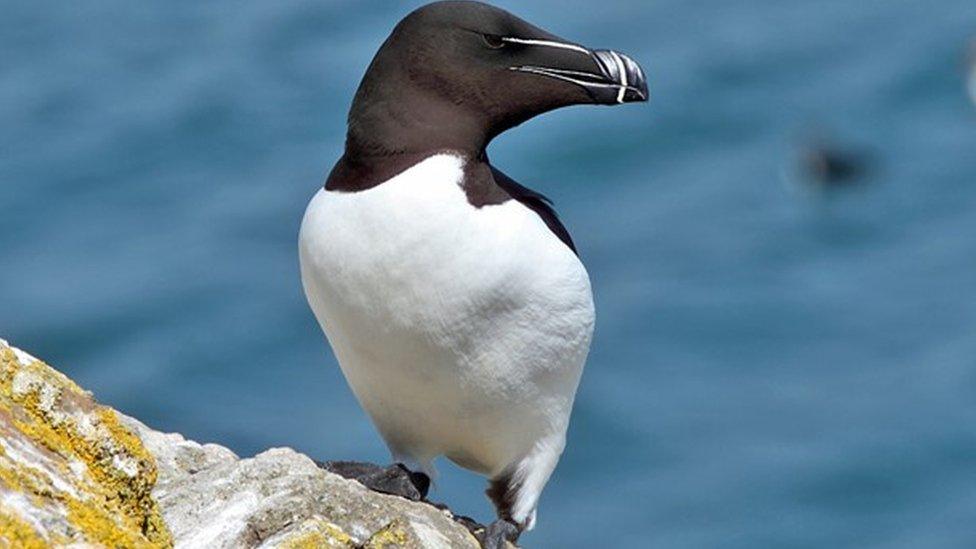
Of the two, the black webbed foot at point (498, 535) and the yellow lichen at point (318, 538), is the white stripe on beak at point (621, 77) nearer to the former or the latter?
the black webbed foot at point (498, 535)

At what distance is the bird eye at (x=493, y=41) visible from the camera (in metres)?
6.85

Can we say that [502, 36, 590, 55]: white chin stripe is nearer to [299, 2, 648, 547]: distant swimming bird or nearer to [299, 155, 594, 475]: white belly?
[299, 2, 648, 547]: distant swimming bird

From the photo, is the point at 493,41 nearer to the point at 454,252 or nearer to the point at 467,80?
the point at 467,80

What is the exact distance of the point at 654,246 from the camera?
20.9 meters

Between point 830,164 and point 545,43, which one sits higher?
point 830,164

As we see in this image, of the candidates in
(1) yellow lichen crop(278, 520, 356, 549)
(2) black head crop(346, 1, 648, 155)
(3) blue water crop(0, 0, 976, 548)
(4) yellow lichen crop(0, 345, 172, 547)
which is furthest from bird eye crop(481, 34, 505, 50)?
(3) blue water crop(0, 0, 976, 548)

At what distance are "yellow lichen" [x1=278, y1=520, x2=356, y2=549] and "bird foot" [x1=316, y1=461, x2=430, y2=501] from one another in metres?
1.54

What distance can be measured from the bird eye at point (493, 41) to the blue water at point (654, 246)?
30.6 ft

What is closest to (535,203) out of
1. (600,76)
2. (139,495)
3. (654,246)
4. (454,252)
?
(600,76)

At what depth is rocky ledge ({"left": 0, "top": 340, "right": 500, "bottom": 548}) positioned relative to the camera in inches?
169

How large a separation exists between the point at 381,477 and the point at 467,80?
111 cm

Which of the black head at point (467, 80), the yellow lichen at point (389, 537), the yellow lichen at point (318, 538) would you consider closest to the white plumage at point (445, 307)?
the black head at point (467, 80)

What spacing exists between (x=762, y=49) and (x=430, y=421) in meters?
19.5

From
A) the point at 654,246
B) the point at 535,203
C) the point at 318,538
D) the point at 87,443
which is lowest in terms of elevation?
the point at 87,443
